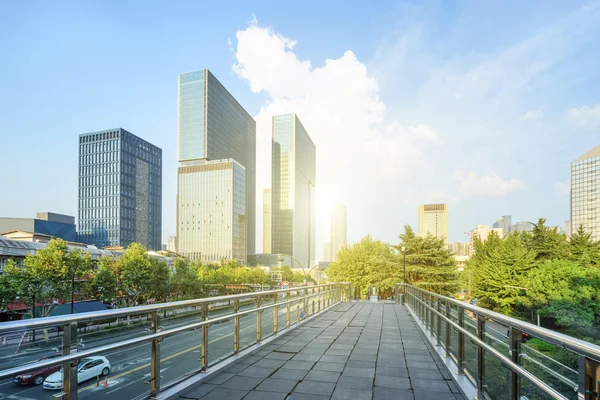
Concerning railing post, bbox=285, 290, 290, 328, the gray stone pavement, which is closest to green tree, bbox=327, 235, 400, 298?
railing post, bbox=285, 290, 290, 328

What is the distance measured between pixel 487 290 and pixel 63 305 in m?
45.0

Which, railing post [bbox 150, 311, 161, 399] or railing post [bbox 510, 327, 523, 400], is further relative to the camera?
railing post [bbox 150, 311, 161, 399]

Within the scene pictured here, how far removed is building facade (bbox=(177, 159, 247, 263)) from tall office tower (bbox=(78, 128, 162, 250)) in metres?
13.5

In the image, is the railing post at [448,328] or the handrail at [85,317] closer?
the handrail at [85,317]

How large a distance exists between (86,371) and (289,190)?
17430 cm

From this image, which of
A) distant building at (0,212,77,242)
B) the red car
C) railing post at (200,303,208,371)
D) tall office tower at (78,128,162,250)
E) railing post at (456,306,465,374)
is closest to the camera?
the red car

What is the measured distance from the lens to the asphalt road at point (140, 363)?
2.67 metres

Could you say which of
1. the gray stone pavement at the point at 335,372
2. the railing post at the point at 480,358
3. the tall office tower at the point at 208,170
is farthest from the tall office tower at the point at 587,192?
the railing post at the point at 480,358

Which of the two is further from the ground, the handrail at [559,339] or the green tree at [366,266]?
the handrail at [559,339]

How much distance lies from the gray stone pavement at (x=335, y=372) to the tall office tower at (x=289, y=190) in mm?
159960

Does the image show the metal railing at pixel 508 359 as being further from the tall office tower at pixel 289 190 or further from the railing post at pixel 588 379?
the tall office tower at pixel 289 190

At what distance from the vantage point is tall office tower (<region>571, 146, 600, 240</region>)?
14550 cm

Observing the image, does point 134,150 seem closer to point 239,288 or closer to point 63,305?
point 239,288

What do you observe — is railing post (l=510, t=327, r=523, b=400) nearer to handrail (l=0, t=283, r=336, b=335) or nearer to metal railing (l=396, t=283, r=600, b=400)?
metal railing (l=396, t=283, r=600, b=400)
